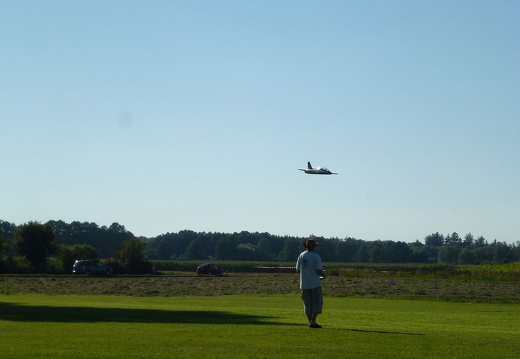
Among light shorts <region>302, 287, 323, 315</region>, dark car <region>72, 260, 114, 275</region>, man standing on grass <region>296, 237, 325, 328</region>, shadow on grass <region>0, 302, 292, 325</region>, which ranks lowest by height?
shadow on grass <region>0, 302, 292, 325</region>

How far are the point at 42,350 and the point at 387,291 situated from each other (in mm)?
37409

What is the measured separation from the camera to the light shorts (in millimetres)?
18984

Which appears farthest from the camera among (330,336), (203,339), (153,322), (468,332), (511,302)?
(511,302)

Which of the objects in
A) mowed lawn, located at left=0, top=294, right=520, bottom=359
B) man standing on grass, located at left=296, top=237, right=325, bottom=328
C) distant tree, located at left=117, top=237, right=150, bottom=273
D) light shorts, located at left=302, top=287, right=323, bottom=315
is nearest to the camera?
mowed lawn, located at left=0, top=294, right=520, bottom=359

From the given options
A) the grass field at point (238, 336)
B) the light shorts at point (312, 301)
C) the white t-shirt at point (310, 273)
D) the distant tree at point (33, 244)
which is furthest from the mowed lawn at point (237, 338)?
the distant tree at point (33, 244)

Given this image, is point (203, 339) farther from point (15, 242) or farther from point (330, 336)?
point (15, 242)

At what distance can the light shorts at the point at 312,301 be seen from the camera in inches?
747

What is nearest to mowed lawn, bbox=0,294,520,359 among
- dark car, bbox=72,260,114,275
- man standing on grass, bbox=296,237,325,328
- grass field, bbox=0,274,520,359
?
grass field, bbox=0,274,520,359

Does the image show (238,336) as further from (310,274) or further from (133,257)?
(133,257)

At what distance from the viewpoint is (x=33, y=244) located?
9481cm

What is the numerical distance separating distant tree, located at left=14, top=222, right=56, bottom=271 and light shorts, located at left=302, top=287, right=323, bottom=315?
78845 millimetres

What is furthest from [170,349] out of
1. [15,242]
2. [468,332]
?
[15,242]

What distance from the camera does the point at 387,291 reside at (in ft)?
162

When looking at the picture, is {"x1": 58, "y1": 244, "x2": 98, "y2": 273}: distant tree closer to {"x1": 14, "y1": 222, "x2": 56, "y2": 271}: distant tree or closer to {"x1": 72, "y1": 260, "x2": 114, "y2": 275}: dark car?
{"x1": 14, "y1": 222, "x2": 56, "y2": 271}: distant tree
